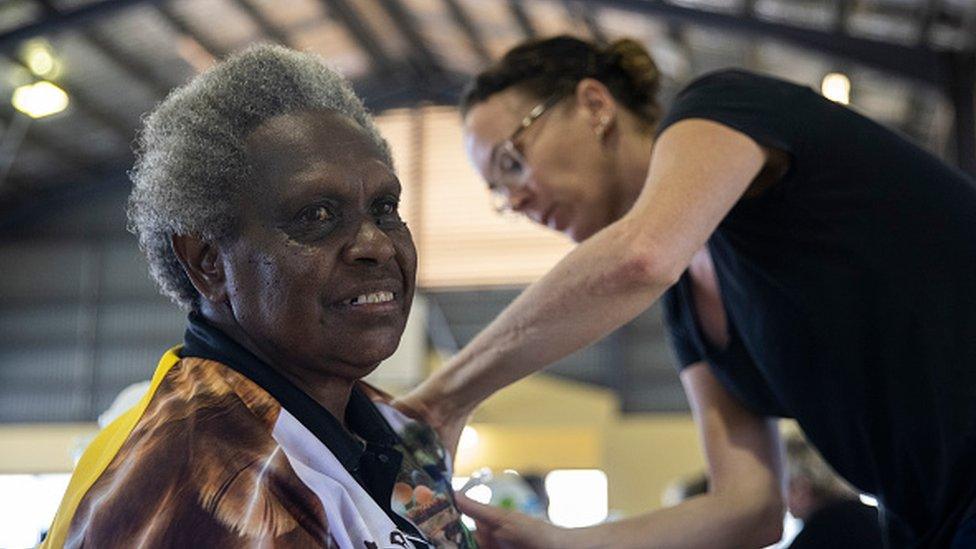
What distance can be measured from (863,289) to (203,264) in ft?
2.47

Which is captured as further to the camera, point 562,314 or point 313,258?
point 562,314

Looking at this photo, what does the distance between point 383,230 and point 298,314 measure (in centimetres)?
12

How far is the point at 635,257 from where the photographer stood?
4.95ft

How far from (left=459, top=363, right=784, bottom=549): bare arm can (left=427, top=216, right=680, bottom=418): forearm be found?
0.25 meters

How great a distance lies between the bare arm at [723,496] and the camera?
1.84 metres

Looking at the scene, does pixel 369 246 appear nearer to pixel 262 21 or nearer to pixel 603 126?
pixel 603 126

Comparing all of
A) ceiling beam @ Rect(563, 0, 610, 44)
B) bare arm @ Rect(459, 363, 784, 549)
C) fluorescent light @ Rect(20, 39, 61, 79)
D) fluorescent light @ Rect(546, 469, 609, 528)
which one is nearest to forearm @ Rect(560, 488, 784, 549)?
bare arm @ Rect(459, 363, 784, 549)

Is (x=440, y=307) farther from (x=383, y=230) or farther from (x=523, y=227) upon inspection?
(x=383, y=230)

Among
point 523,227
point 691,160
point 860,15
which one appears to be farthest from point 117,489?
point 523,227

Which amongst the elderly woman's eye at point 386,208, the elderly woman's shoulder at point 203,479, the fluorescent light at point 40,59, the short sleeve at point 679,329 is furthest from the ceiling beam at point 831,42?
the elderly woman's shoulder at point 203,479

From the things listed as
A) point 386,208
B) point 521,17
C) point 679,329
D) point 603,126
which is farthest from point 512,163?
point 521,17

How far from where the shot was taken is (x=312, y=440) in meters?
1.19

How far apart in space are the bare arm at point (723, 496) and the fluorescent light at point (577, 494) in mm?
11568

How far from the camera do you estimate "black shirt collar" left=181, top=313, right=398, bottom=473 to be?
1216 millimetres
